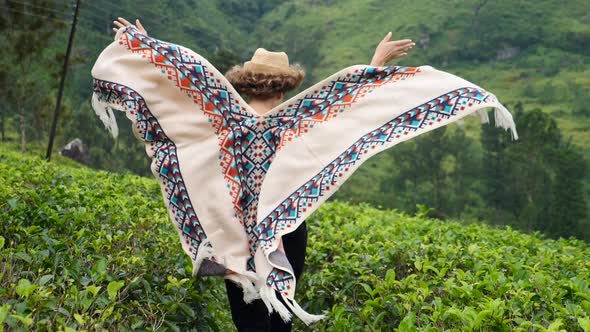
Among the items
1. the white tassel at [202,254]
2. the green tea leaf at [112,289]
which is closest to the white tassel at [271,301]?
the white tassel at [202,254]

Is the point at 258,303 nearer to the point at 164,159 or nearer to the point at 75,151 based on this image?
the point at 164,159

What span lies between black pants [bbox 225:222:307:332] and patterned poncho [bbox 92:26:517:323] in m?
0.14

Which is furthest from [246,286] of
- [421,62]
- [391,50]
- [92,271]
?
[421,62]

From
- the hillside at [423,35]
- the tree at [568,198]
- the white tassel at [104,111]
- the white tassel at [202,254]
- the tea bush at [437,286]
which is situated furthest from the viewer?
the hillside at [423,35]

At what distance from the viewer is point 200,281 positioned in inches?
139

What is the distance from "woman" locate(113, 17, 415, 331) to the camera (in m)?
3.22

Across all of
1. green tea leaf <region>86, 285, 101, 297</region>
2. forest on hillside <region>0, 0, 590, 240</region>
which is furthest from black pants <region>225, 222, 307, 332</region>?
forest on hillside <region>0, 0, 590, 240</region>

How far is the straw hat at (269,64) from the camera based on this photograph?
329cm

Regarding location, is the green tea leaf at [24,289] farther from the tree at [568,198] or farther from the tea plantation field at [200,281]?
the tree at [568,198]

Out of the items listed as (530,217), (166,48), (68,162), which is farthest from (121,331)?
(530,217)

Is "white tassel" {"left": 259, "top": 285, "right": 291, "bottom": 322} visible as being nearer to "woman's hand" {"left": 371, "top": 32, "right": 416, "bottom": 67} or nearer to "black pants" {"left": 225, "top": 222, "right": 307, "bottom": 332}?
"black pants" {"left": 225, "top": 222, "right": 307, "bottom": 332}

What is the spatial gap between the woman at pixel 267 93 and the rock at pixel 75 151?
122 ft

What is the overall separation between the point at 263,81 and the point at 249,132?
0.27 meters

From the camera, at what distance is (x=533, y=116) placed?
43.2 metres
